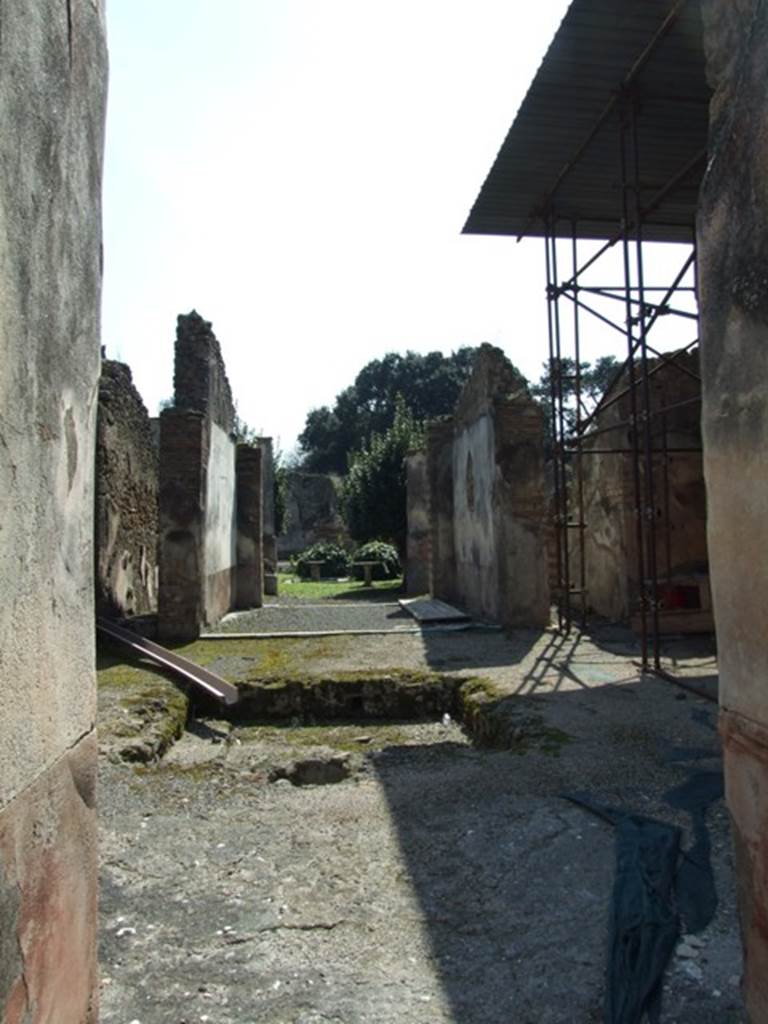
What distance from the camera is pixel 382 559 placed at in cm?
2166

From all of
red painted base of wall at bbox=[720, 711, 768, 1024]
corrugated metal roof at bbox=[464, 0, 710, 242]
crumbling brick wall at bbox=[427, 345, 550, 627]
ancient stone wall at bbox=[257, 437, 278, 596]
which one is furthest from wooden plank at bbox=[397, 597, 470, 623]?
red painted base of wall at bbox=[720, 711, 768, 1024]

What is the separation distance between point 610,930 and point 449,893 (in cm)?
61

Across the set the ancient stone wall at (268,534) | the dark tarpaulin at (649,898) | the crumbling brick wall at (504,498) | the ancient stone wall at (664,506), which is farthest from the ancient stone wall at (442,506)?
the dark tarpaulin at (649,898)

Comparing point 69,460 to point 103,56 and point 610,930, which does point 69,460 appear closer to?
point 103,56

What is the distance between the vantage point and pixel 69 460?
1758mm

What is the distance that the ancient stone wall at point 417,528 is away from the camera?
16.7m

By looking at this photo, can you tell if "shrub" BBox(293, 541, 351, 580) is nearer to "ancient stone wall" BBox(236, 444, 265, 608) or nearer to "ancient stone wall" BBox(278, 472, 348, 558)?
"ancient stone wall" BBox(278, 472, 348, 558)

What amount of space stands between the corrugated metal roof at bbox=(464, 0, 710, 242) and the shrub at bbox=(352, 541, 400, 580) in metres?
13.6

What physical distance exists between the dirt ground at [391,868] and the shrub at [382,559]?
51.9ft

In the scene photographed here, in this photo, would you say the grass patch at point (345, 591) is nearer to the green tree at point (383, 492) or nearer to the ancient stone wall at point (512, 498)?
the green tree at point (383, 492)

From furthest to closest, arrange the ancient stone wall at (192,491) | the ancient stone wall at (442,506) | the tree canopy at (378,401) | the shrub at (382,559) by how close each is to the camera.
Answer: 1. the tree canopy at (378,401)
2. the shrub at (382,559)
3. the ancient stone wall at (442,506)
4. the ancient stone wall at (192,491)

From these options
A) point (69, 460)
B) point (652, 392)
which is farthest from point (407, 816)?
point (652, 392)

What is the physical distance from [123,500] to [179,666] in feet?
13.2

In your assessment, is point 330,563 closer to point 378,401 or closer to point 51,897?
point 51,897
